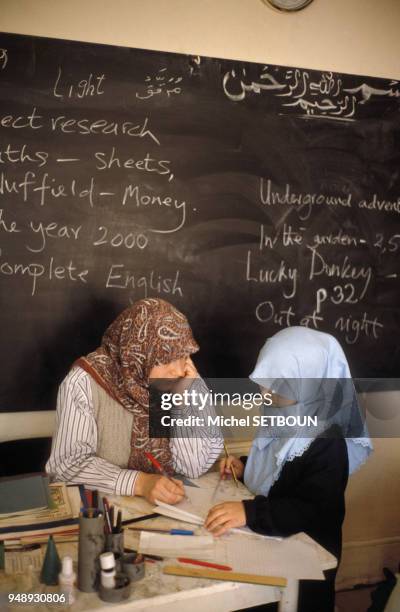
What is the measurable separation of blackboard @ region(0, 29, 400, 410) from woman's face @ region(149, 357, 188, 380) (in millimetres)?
496

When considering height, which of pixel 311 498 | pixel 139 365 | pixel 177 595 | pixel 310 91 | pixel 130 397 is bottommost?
pixel 177 595

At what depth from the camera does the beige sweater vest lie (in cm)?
217

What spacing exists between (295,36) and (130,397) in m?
1.90

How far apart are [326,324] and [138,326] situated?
113 cm

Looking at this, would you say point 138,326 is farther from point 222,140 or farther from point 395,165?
point 395,165

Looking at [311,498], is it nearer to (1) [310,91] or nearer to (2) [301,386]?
(2) [301,386]

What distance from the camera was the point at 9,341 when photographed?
8.32ft

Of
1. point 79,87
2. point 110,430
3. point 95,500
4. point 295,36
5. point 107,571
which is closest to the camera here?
point 107,571

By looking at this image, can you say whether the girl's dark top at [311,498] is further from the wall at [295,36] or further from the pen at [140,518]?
the wall at [295,36]

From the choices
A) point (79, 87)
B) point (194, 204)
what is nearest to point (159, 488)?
point (194, 204)

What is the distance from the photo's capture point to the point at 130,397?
2.20 metres

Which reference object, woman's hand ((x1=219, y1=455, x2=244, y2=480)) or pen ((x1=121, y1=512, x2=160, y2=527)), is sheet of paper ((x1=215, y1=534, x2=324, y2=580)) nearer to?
pen ((x1=121, y1=512, x2=160, y2=527))

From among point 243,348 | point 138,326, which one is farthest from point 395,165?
point 138,326

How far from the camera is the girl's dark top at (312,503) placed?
167 cm
